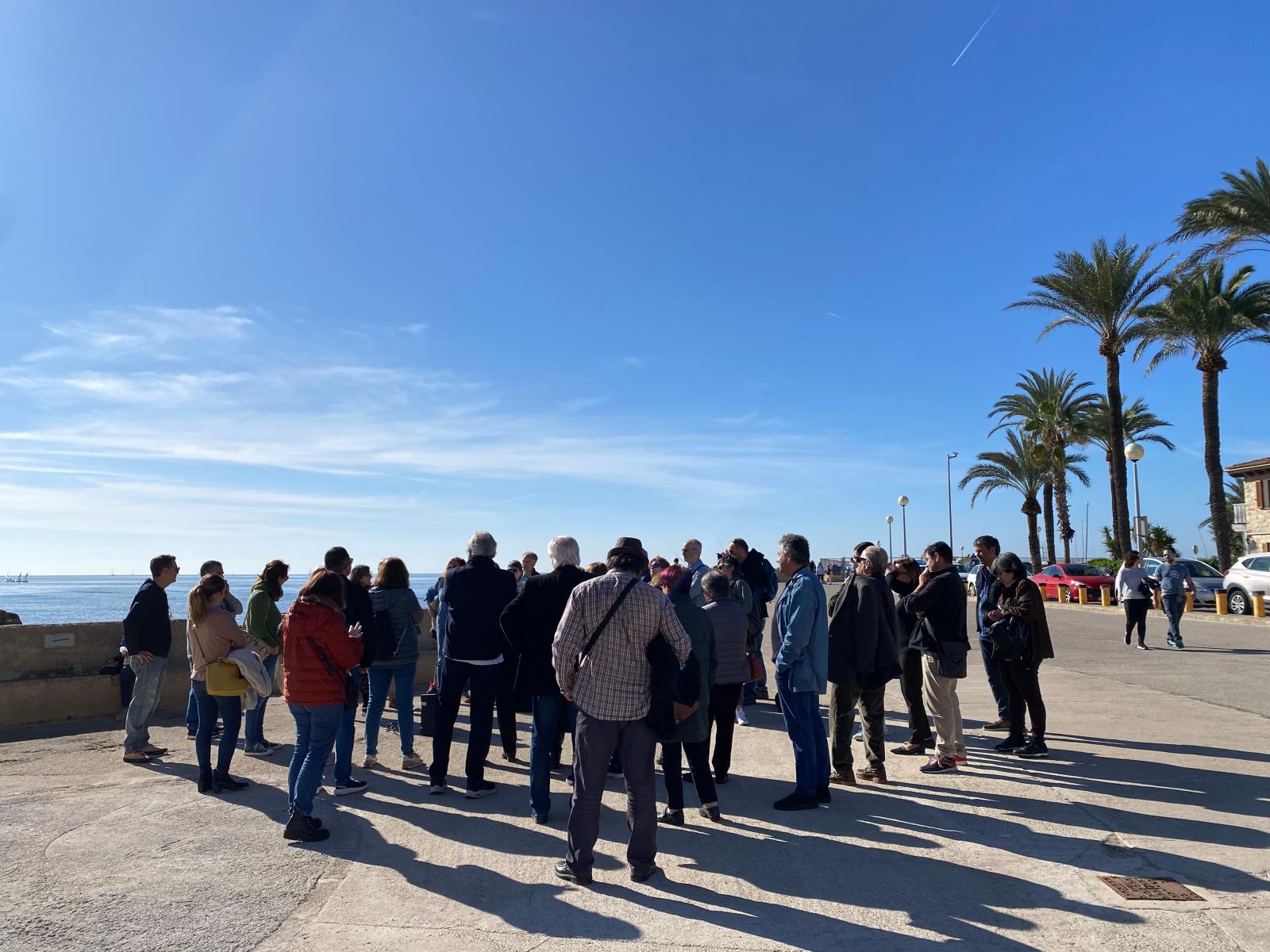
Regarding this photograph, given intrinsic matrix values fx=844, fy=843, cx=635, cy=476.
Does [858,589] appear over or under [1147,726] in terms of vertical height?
over

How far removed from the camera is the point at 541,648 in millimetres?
5645

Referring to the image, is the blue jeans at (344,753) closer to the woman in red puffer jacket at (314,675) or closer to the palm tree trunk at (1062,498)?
the woman in red puffer jacket at (314,675)

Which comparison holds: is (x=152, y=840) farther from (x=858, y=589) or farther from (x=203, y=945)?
(x=858, y=589)

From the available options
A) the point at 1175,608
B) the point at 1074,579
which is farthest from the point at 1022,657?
the point at 1074,579

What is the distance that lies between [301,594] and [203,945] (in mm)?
2388

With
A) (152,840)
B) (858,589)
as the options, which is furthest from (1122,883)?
(152,840)

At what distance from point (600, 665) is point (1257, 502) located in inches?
1889

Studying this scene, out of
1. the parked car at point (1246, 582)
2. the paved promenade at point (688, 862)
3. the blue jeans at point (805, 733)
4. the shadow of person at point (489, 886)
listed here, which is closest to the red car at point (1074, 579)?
the parked car at point (1246, 582)

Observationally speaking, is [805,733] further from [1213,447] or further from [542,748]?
[1213,447]

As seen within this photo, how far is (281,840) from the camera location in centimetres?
523

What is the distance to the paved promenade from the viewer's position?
3.89m

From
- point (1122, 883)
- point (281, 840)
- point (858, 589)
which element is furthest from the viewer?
point (858, 589)

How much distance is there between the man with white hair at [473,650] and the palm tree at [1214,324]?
30170 mm

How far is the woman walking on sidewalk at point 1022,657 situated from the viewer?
7.00 metres
